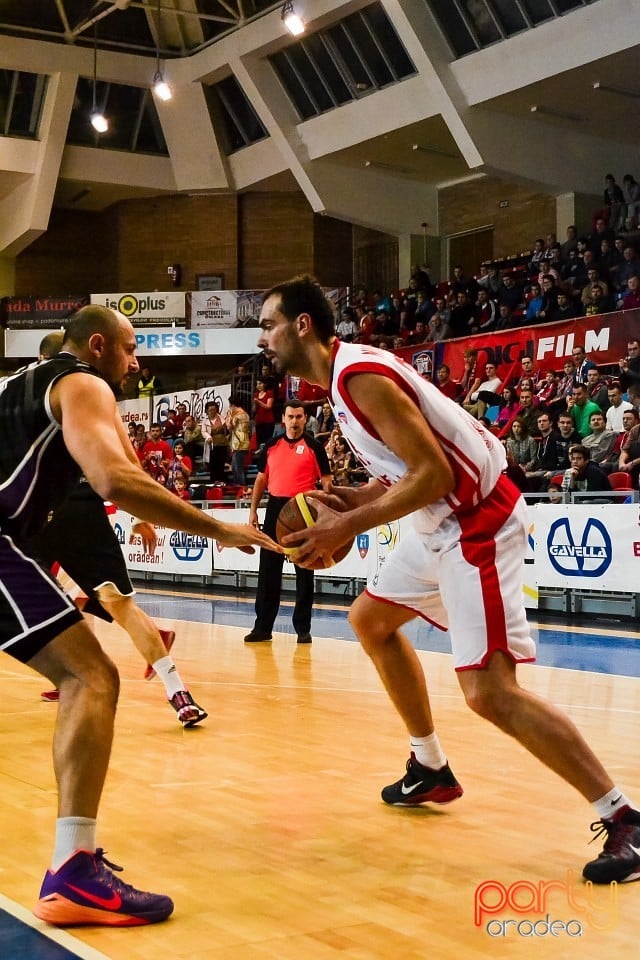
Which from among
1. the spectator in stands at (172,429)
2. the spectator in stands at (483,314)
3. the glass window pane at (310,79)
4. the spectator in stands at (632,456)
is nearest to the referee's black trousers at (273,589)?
the spectator in stands at (632,456)

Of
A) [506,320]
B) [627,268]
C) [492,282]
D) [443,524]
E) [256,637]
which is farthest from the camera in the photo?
[492,282]

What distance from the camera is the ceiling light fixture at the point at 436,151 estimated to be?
24.3m

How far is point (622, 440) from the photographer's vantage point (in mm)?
13367

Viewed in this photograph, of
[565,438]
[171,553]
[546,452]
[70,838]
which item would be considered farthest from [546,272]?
[70,838]

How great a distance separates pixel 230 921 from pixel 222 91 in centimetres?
2653

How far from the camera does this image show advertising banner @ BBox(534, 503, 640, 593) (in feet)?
36.8

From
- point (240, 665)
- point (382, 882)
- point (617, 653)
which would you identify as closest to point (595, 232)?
point (617, 653)

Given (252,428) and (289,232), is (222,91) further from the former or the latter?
(252,428)

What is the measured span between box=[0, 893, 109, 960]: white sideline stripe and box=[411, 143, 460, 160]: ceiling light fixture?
2265 cm

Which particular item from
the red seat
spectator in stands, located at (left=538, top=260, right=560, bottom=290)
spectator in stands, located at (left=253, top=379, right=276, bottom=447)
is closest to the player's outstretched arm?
the red seat

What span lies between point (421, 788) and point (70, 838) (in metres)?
1.68

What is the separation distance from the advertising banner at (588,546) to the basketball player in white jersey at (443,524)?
24.3 feet

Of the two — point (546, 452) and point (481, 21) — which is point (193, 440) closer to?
point (481, 21)

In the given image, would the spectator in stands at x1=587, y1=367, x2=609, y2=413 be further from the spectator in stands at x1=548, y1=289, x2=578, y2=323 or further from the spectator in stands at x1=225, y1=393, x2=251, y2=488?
the spectator in stands at x1=225, y1=393, x2=251, y2=488
